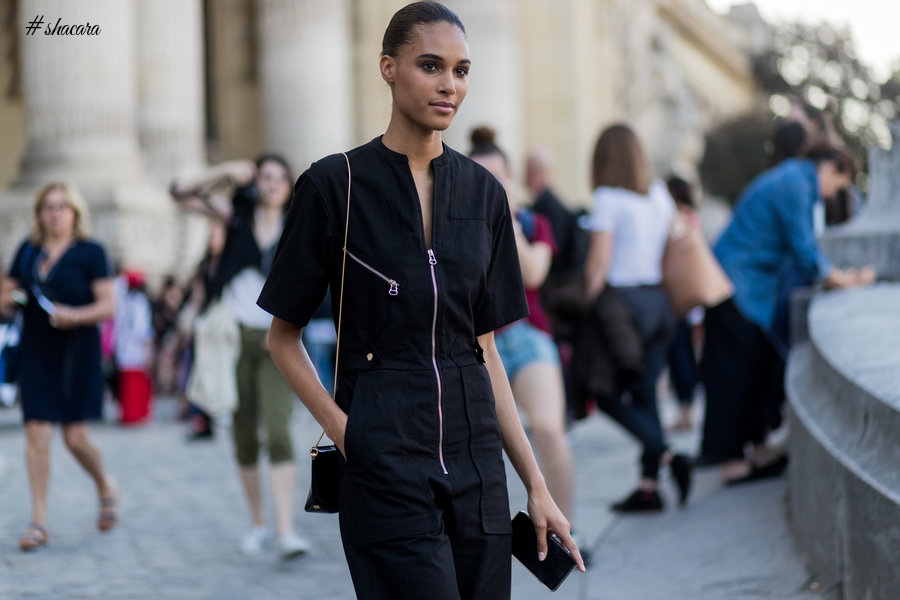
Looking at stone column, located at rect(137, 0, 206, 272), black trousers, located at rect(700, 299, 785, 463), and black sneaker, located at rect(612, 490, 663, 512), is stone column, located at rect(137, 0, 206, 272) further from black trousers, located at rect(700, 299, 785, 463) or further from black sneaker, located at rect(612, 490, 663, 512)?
black sneaker, located at rect(612, 490, 663, 512)

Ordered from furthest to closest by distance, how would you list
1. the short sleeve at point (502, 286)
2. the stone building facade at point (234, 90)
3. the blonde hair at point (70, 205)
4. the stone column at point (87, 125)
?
the stone building facade at point (234, 90) < the stone column at point (87, 125) < the blonde hair at point (70, 205) < the short sleeve at point (502, 286)

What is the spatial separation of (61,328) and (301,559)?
186 centimetres

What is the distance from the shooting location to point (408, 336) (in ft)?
9.35

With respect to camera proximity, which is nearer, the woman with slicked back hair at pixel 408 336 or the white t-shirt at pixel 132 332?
the woman with slicked back hair at pixel 408 336

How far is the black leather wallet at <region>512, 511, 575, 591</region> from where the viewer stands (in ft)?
9.79

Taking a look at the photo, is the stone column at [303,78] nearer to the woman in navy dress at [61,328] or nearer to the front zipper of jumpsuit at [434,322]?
the woman in navy dress at [61,328]

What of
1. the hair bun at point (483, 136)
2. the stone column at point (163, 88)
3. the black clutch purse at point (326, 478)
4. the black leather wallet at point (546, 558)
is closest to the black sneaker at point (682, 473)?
the hair bun at point (483, 136)

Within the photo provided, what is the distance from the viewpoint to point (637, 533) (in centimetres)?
696

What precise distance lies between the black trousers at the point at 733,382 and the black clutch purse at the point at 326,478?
5251 mm

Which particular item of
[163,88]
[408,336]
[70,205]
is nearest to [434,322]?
[408,336]

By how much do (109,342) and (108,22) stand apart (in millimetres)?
4067

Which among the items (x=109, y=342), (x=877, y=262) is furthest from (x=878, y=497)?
(x=109, y=342)

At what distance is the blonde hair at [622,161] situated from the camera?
7.03 metres

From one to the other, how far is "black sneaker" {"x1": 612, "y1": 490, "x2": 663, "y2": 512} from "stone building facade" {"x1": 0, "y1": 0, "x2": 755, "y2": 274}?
1030 cm
